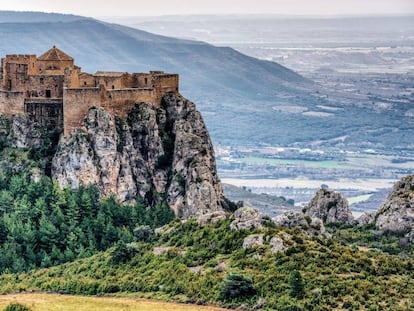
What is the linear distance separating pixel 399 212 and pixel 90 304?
25.8m

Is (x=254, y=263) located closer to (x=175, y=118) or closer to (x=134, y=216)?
(x=134, y=216)

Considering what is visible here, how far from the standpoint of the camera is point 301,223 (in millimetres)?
66188

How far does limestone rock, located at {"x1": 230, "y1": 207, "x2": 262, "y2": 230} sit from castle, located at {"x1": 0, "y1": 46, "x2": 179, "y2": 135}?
64.1ft

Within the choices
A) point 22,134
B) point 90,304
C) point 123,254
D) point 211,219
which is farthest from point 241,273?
point 22,134

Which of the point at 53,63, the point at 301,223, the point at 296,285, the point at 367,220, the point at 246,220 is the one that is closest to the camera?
the point at 296,285

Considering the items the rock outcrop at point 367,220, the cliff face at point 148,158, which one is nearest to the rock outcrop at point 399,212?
the rock outcrop at point 367,220

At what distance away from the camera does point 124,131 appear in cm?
8462

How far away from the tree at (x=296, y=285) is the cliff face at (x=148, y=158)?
94.6 feet

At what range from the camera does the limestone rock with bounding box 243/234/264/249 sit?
60.7m

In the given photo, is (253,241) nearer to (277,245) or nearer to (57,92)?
(277,245)

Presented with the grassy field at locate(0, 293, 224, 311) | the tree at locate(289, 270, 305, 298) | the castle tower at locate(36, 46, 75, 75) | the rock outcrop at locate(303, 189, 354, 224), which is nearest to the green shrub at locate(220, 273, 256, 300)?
the grassy field at locate(0, 293, 224, 311)

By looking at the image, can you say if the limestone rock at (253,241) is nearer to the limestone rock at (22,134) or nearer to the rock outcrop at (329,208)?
the rock outcrop at (329,208)

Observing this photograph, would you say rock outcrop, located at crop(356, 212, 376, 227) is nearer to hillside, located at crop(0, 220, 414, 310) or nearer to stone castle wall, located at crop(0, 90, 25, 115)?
hillside, located at crop(0, 220, 414, 310)

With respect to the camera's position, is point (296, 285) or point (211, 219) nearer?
point (296, 285)
